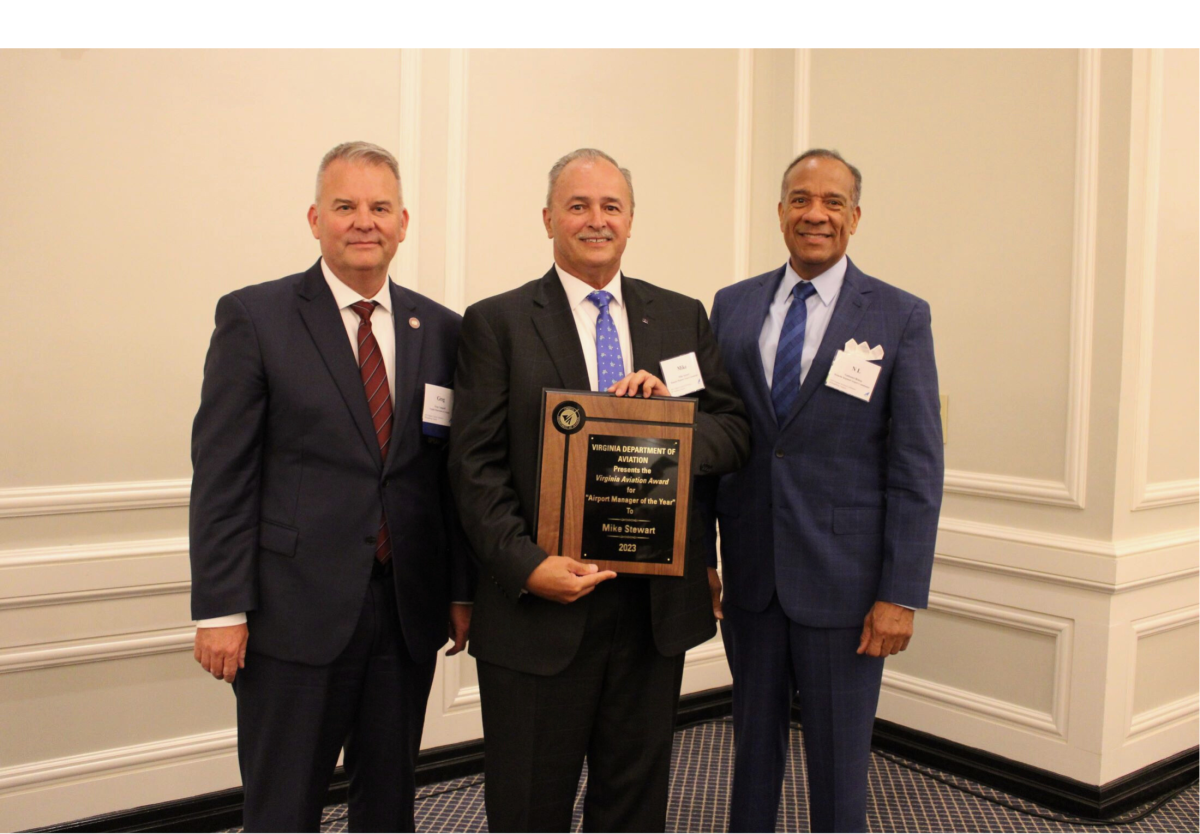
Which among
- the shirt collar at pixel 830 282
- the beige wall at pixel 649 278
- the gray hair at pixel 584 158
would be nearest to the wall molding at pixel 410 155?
the beige wall at pixel 649 278

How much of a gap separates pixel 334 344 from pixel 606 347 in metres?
0.56

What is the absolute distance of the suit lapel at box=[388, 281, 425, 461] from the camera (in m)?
1.86

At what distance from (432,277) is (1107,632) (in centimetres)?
250

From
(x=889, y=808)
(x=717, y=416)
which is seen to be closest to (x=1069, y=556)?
(x=889, y=808)

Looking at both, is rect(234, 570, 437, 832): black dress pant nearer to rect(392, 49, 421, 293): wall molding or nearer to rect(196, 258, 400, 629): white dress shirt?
rect(196, 258, 400, 629): white dress shirt

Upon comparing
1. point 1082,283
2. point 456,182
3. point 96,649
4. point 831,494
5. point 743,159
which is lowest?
point 96,649

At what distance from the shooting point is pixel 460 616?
2.02m

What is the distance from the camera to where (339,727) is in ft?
6.07

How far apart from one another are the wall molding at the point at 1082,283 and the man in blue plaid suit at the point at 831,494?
3.88ft

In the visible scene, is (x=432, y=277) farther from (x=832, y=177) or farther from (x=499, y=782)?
(x=499, y=782)

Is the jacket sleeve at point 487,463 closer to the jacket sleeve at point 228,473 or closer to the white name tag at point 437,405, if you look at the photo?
the white name tag at point 437,405

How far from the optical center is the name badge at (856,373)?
79.0 inches

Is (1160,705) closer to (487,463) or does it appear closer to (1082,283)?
(1082,283)

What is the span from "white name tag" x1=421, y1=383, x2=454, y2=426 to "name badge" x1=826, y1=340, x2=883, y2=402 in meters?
0.84
